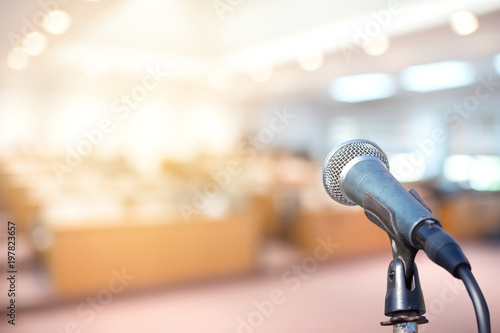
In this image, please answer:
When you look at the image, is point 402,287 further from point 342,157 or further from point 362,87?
point 362,87

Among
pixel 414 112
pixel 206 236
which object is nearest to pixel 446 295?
pixel 206 236

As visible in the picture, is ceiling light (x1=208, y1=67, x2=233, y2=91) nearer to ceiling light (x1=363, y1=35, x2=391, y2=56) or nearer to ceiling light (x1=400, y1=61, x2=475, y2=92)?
ceiling light (x1=400, y1=61, x2=475, y2=92)

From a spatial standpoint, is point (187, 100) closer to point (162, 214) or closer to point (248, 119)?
point (248, 119)

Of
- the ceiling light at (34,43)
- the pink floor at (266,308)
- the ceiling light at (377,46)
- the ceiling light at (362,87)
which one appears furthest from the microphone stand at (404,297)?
the ceiling light at (362,87)

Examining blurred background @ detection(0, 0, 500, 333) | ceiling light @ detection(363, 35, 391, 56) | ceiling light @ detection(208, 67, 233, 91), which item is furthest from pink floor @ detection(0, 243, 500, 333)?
ceiling light @ detection(208, 67, 233, 91)

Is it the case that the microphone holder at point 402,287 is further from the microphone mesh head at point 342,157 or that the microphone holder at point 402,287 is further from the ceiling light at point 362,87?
the ceiling light at point 362,87

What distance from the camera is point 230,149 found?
14.7m

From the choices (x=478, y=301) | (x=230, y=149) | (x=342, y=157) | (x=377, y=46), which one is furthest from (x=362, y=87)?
(x=478, y=301)

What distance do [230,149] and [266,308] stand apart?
10952mm

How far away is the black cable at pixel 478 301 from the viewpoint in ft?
1.64

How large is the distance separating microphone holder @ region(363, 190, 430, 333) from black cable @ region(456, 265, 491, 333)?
0.36ft

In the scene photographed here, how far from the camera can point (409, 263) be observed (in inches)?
25.5

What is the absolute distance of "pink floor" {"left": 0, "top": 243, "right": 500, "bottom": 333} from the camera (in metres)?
3.54

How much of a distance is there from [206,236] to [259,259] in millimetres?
798
